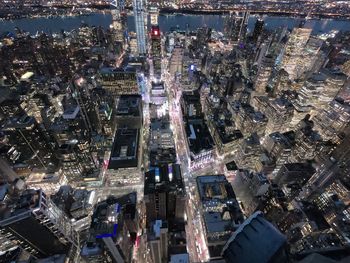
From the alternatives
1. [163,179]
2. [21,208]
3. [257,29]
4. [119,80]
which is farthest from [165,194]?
[257,29]

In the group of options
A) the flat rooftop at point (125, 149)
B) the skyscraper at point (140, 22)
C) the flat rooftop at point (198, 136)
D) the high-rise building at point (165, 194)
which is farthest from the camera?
the skyscraper at point (140, 22)

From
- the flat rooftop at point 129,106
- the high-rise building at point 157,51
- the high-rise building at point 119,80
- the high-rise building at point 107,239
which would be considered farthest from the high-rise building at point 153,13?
the high-rise building at point 107,239

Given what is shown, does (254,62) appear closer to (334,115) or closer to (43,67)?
(334,115)

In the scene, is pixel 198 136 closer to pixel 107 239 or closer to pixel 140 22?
pixel 107 239

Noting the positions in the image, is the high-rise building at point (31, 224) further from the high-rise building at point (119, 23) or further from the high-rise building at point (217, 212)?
the high-rise building at point (119, 23)

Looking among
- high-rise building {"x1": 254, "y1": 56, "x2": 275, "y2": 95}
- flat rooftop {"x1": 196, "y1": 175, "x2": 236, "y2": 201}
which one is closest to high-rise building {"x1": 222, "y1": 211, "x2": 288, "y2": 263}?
flat rooftop {"x1": 196, "y1": 175, "x2": 236, "y2": 201}

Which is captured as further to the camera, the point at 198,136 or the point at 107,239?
the point at 198,136

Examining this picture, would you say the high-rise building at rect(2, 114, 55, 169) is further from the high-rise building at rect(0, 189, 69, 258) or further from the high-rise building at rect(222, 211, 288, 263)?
the high-rise building at rect(222, 211, 288, 263)

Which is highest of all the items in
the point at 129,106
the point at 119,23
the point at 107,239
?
the point at 119,23
